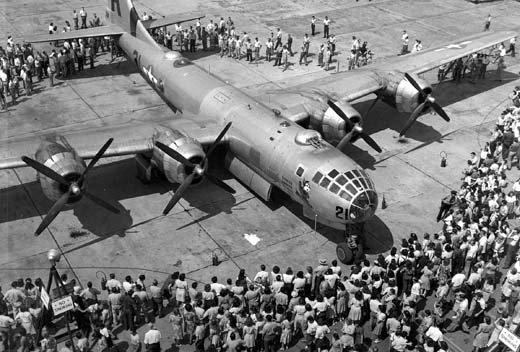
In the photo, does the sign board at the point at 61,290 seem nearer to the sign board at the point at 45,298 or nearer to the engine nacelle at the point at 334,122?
the sign board at the point at 45,298

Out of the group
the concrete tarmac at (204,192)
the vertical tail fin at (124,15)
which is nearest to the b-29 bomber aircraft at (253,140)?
the vertical tail fin at (124,15)

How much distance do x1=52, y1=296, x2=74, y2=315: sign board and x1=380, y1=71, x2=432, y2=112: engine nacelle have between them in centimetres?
2072

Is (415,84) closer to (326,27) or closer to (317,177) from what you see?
(317,177)

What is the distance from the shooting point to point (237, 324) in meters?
17.5

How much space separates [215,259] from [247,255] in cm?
149

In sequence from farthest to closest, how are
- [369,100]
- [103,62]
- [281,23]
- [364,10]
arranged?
[364,10], [281,23], [103,62], [369,100]

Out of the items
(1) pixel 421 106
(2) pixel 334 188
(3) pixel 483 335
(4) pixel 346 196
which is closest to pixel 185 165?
(2) pixel 334 188

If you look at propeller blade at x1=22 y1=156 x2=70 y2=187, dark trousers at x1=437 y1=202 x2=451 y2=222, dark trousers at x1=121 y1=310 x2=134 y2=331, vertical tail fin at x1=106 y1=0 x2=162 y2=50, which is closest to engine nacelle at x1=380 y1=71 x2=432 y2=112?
dark trousers at x1=437 y1=202 x2=451 y2=222

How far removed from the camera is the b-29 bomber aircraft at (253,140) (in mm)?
22141

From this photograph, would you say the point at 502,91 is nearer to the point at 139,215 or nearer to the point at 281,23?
the point at 281,23

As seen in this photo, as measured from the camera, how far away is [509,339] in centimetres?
1595

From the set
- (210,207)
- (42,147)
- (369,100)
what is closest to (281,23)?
(369,100)

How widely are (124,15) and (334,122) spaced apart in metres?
17.2

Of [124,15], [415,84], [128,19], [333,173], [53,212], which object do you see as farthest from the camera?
[124,15]
